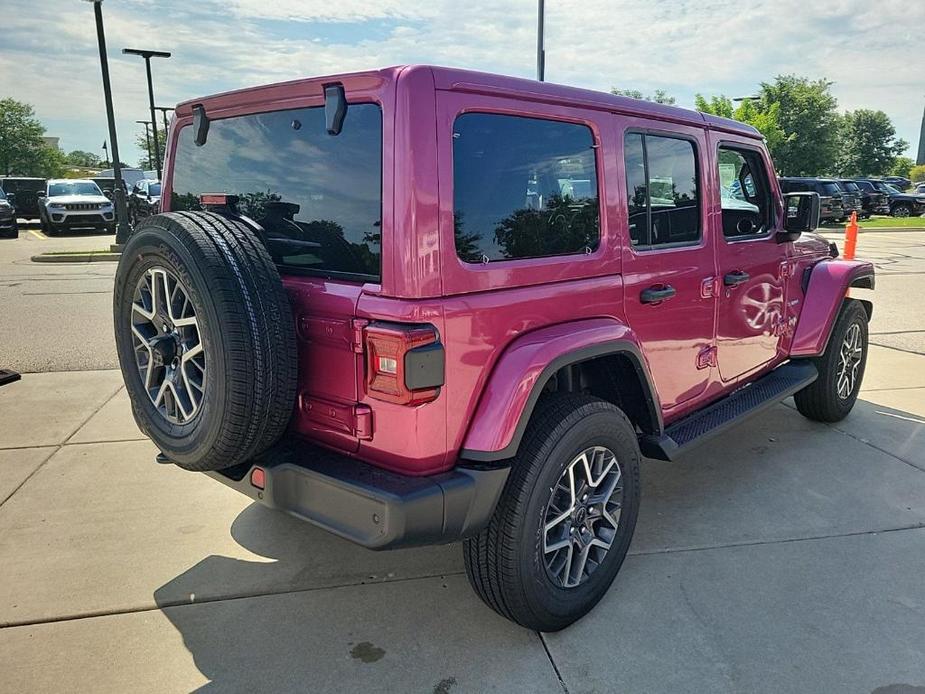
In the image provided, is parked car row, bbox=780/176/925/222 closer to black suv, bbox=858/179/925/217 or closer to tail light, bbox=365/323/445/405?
black suv, bbox=858/179/925/217

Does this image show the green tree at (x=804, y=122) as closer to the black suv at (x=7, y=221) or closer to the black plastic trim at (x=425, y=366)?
the black suv at (x=7, y=221)

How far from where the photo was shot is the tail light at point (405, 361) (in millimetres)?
2100

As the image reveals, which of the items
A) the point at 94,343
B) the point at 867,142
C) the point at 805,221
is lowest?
the point at 94,343

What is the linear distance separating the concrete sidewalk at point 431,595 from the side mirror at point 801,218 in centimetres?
139

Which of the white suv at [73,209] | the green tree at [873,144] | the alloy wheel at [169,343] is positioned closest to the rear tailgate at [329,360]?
the alloy wheel at [169,343]

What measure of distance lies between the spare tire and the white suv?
70.1 feet

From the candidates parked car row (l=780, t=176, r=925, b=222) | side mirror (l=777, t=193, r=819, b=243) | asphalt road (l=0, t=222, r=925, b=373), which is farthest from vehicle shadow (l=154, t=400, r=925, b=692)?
parked car row (l=780, t=176, r=925, b=222)

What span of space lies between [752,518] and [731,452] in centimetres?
92

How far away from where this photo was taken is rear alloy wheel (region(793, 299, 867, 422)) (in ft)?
15.1

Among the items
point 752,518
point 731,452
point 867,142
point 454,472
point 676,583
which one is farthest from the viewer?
point 867,142

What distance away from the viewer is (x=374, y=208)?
2225 mm

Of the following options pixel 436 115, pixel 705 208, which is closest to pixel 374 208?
pixel 436 115

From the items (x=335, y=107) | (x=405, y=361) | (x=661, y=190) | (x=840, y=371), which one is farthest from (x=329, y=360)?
(x=840, y=371)

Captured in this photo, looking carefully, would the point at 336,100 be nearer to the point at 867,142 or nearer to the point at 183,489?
the point at 183,489
